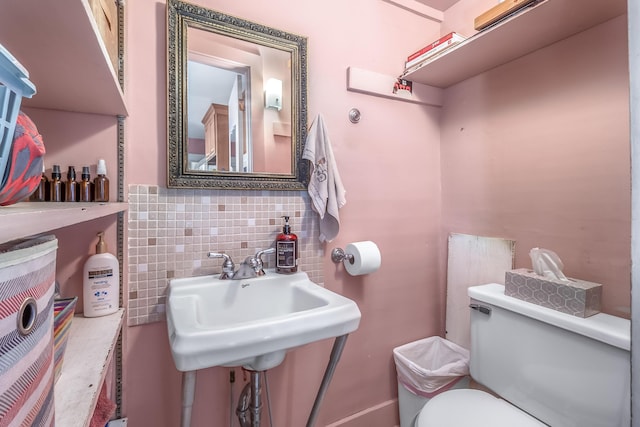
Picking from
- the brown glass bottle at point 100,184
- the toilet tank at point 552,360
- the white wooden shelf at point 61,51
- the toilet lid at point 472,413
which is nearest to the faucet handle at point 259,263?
the brown glass bottle at point 100,184

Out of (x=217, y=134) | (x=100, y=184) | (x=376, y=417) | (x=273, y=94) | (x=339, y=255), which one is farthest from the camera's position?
(x=376, y=417)

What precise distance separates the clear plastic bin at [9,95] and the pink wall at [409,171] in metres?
0.80

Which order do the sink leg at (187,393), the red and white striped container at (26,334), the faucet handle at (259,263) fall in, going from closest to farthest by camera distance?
the red and white striped container at (26,334) → the sink leg at (187,393) → the faucet handle at (259,263)

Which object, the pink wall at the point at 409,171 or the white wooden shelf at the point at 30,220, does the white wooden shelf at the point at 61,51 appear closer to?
the pink wall at the point at 409,171

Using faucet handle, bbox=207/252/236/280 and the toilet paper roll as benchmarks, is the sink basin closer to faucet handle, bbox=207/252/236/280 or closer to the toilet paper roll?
faucet handle, bbox=207/252/236/280

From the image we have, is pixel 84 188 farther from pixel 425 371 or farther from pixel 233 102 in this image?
pixel 425 371

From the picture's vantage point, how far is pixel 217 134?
3.71ft

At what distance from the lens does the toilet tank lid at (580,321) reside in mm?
853

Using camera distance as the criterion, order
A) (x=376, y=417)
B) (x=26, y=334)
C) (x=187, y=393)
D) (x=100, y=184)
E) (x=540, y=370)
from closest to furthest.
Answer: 1. (x=26, y=334)
2. (x=187, y=393)
3. (x=100, y=184)
4. (x=540, y=370)
5. (x=376, y=417)

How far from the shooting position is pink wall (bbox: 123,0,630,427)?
1.03 m

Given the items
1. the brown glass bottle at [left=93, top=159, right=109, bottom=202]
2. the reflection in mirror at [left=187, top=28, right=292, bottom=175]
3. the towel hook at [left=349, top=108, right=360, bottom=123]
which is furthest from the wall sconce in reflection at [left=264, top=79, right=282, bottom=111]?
the brown glass bottle at [left=93, top=159, right=109, bottom=202]

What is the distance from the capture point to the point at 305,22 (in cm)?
131

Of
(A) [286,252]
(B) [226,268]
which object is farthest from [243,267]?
(A) [286,252]

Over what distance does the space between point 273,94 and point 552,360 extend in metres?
1.43
